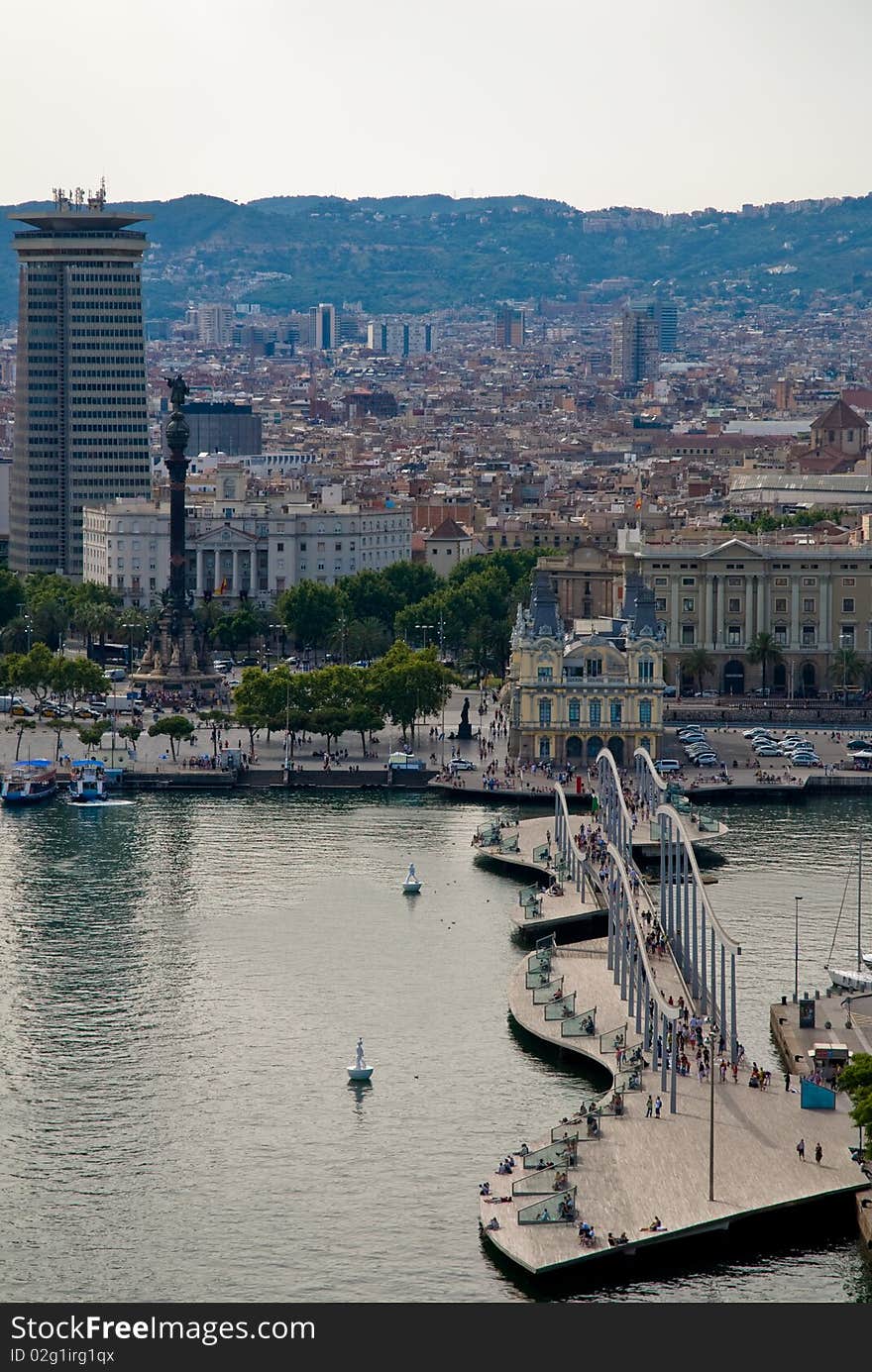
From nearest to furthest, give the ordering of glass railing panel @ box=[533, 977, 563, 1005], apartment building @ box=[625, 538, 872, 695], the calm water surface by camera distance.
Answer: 1. the calm water surface
2. glass railing panel @ box=[533, 977, 563, 1005]
3. apartment building @ box=[625, 538, 872, 695]

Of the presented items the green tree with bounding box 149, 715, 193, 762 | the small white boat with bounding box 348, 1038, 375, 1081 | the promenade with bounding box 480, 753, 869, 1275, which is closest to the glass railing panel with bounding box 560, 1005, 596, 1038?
the promenade with bounding box 480, 753, 869, 1275

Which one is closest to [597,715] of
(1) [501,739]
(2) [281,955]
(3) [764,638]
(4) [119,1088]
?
(1) [501,739]

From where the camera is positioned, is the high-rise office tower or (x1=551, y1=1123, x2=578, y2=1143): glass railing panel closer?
(x1=551, y1=1123, x2=578, y2=1143): glass railing panel

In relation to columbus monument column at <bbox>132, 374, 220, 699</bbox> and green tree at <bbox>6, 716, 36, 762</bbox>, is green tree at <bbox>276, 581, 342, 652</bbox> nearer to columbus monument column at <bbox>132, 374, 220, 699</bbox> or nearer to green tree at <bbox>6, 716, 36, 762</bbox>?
columbus monument column at <bbox>132, 374, 220, 699</bbox>

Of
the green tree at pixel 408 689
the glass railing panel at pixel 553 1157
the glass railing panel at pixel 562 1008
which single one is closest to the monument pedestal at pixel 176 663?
the green tree at pixel 408 689

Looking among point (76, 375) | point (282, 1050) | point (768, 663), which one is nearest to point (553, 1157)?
point (282, 1050)

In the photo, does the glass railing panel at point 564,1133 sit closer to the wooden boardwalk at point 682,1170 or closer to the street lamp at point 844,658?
the wooden boardwalk at point 682,1170

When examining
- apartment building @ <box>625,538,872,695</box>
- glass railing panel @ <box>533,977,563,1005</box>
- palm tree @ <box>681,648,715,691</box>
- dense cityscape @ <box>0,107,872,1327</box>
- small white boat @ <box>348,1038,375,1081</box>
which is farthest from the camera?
apartment building @ <box>625,538,872,695</box>
